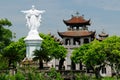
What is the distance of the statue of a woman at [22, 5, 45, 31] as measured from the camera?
66.5 metres

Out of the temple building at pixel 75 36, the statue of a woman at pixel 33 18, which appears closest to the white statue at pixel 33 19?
the statue of a woman at pixel 33 18

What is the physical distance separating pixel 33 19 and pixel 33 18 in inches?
8.8

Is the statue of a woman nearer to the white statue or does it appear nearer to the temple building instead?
the white statue

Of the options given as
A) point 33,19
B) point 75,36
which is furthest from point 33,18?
point 75,36

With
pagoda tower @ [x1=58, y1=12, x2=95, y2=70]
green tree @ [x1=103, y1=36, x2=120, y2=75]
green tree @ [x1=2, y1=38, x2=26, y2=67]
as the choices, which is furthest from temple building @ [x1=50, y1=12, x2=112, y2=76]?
green tree @ [x1=103, y1=36, x2=120, y2=75]

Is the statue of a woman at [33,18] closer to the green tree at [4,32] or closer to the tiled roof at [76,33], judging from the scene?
the green tree at [4,32]

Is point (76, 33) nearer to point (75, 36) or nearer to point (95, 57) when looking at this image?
point (75, 36)

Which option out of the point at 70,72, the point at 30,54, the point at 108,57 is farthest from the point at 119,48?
the point at 70,72

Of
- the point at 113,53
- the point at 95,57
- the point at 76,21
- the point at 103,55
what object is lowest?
the point at 95,57

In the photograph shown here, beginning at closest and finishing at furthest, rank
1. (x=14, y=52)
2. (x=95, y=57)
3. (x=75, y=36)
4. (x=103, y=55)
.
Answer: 1. (x=14, y=52)
2. (x=103, y=55)
3. (x=95, y=57)
4. (x=75, y=36)

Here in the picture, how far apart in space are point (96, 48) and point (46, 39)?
31.0 feet

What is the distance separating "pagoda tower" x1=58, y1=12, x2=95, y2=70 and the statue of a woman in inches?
583

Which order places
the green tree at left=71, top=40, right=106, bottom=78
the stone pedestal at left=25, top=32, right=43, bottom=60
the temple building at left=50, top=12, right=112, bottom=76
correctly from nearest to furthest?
the green tree at left=71, top=40, right=106, bottom=78, the stone pedestal at left=25, top=32, right=43, bottom=60, the temple building at left=50, top=12, right=112, bottom=76

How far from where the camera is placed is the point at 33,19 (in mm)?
66500
